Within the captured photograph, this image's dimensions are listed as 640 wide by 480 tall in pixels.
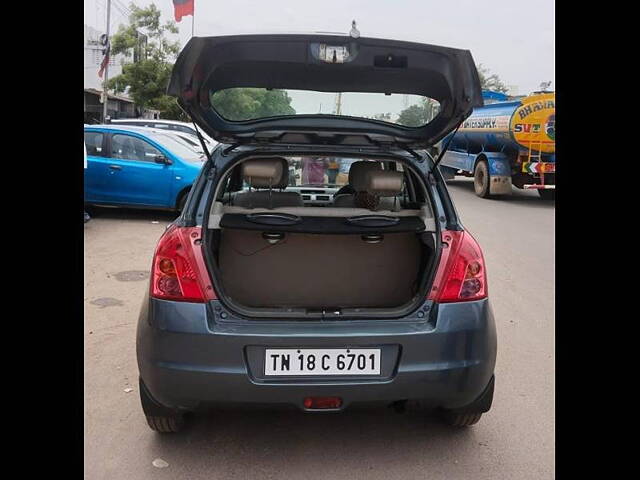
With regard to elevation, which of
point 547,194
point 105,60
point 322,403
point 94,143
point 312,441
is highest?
point 105,60

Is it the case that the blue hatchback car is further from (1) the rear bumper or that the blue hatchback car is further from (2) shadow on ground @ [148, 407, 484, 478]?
(1) the rear bumper

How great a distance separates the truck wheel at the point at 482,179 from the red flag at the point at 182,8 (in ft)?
47.7

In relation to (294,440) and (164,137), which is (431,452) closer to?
(294,440)

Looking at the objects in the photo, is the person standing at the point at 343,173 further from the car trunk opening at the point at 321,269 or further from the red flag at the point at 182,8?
the red flag at the point at 182,8

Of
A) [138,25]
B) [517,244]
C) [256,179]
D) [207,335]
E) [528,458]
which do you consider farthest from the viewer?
[138,25]

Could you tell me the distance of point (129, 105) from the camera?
145 ft

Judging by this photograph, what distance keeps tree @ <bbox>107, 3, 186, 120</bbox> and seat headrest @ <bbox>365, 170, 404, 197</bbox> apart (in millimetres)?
24928

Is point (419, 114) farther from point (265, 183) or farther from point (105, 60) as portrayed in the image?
point (105, 60)

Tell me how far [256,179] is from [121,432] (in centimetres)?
152

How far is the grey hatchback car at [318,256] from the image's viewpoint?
8.25 feet

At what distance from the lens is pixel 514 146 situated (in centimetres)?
1455

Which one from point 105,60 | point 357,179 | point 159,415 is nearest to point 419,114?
point 357,179

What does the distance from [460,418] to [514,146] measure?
41.6 feet

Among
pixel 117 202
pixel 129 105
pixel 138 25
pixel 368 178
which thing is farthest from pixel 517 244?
pixel 129 105
